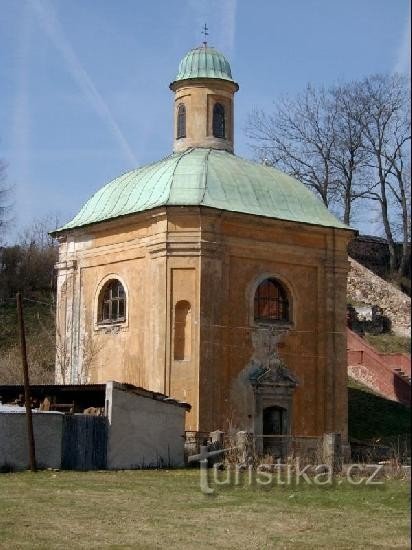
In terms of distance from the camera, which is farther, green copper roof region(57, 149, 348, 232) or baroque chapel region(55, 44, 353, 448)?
green copper roof region(57, 149, 348, 232)

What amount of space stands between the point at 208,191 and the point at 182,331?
4.21 m

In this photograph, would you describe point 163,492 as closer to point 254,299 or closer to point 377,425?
point 254,299

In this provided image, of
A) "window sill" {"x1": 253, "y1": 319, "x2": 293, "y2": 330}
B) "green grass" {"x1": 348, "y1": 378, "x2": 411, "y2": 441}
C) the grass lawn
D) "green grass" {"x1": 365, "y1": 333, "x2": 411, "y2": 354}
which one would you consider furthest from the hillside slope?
the grass lawn

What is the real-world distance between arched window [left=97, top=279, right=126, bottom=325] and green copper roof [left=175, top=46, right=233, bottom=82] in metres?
7.86

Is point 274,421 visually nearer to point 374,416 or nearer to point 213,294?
point 213,294

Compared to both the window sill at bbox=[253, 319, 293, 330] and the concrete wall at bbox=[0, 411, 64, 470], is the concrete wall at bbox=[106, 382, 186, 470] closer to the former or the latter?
the concrete wall at bbox=[0, 411, 64, 470]

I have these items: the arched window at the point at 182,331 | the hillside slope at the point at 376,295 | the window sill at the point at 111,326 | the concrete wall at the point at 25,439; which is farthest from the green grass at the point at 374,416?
the concrete wall at the point at 25,439

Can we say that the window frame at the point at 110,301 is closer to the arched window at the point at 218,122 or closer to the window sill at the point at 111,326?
the window sill at the point at 111,326

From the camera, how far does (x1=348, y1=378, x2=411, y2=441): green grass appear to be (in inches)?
1328

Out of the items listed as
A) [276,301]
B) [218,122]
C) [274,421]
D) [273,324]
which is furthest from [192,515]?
[218,122]

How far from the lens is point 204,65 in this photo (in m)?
33.2

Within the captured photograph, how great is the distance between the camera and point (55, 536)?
13.1 metres

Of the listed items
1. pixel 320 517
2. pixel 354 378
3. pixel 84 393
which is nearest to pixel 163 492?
pixel 320 517

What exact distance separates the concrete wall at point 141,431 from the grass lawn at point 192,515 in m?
3.34
